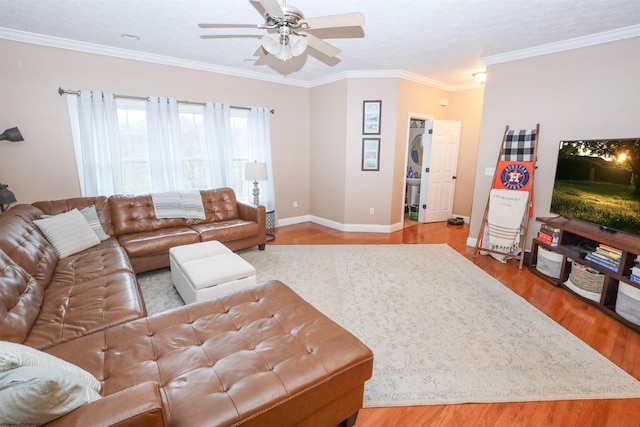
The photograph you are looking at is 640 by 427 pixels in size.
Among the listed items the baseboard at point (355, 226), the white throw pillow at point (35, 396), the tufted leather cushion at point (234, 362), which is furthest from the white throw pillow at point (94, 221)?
the baseboard at point (355, 226)

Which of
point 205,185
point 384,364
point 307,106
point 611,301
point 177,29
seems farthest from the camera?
point 307,106

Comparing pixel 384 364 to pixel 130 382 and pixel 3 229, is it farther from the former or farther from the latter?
pixel 3 229

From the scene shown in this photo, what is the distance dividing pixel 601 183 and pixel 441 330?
2.16 metres

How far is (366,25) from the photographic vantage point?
9.89 ft

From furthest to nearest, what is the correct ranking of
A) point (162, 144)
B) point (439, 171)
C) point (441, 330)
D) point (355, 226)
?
point (439, 171) < point (355, 226) < point (162, 144) < point (441, 330)

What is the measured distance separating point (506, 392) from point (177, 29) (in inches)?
163

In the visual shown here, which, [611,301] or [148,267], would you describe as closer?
[611,301]

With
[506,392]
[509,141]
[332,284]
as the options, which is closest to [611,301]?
[506,392]

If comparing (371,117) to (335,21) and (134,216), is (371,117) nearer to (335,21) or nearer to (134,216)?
(335,21)

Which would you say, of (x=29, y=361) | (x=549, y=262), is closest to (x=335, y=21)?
(x=29, y=361)

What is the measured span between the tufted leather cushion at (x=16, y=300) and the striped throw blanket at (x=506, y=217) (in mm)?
4449

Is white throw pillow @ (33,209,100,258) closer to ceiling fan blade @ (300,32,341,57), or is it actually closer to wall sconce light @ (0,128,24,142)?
wall sconce light @ (0,128,24,142)

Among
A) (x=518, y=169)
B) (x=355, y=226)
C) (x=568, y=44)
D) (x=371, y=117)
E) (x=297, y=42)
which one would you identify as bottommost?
(x=355, y=226)

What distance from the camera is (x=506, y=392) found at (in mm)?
1823
